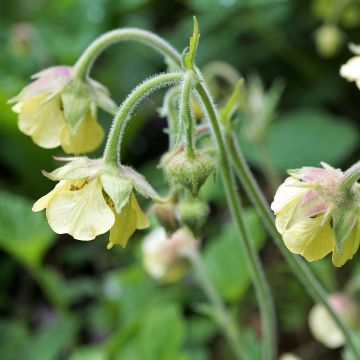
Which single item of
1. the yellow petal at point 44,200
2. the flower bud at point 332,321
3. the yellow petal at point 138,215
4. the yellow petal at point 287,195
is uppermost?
the yellow petal at point 44,200

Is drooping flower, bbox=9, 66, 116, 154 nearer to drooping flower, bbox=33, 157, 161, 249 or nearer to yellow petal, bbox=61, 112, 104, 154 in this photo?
yellow petal, bbox=61, 112, 104, 154

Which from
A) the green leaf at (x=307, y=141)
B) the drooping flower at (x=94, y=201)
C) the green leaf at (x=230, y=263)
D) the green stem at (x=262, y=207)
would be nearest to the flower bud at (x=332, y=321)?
the green leaf at (x=230, y=263)

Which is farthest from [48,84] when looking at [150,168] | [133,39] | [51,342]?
[150,168]

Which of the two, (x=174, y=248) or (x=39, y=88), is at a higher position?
(x=39, y=88)

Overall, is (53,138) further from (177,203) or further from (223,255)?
(223,255)

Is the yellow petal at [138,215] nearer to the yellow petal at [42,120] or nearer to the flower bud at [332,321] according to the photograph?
the yellow petal at [42,120]

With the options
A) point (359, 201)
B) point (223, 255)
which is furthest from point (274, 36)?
point (359, 201)

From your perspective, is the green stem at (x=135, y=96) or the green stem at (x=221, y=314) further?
the green stem at (x=221, y=314)

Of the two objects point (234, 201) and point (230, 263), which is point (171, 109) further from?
point (230, 263)
